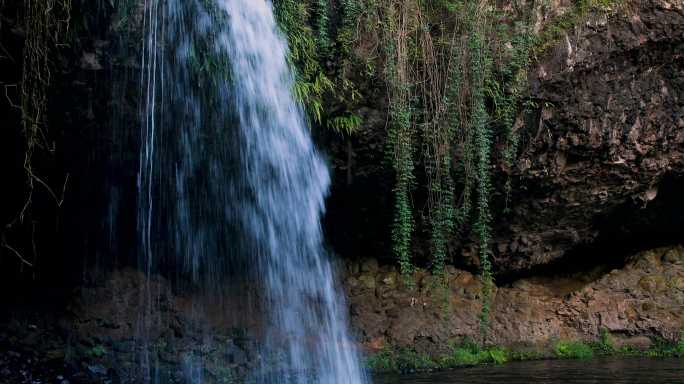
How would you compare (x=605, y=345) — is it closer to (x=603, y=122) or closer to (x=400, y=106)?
(x=603, y=122)

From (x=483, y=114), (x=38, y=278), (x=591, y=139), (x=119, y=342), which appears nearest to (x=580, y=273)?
(x=591, y=139)

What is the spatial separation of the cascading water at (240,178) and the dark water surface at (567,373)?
88 centimetres

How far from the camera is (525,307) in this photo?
787 centimetres

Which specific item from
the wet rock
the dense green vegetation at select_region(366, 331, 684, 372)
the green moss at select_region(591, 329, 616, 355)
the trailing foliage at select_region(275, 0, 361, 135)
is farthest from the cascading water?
the wet rock

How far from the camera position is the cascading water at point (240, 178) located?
5277 mm

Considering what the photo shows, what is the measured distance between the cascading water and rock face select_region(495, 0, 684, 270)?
8.34ft

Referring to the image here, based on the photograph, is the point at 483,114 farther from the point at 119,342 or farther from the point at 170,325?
the point at 119,342

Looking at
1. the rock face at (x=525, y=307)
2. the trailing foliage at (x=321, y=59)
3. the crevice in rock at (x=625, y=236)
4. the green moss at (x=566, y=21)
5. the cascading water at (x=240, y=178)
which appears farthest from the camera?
the crevice in rock at (x=625, y=236)

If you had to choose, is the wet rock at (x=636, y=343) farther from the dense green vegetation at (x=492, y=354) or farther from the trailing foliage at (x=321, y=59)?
the trailing foliage at (x=321, y=59)

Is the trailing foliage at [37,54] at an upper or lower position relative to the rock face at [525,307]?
upper

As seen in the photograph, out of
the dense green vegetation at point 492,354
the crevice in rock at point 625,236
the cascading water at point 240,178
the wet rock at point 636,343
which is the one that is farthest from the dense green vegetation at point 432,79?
the wet rock at point 636,343

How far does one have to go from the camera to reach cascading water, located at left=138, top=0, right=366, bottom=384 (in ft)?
17.3

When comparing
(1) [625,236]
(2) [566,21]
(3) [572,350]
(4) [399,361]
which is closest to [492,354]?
(3) [572,350]

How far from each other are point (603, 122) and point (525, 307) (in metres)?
2.54
